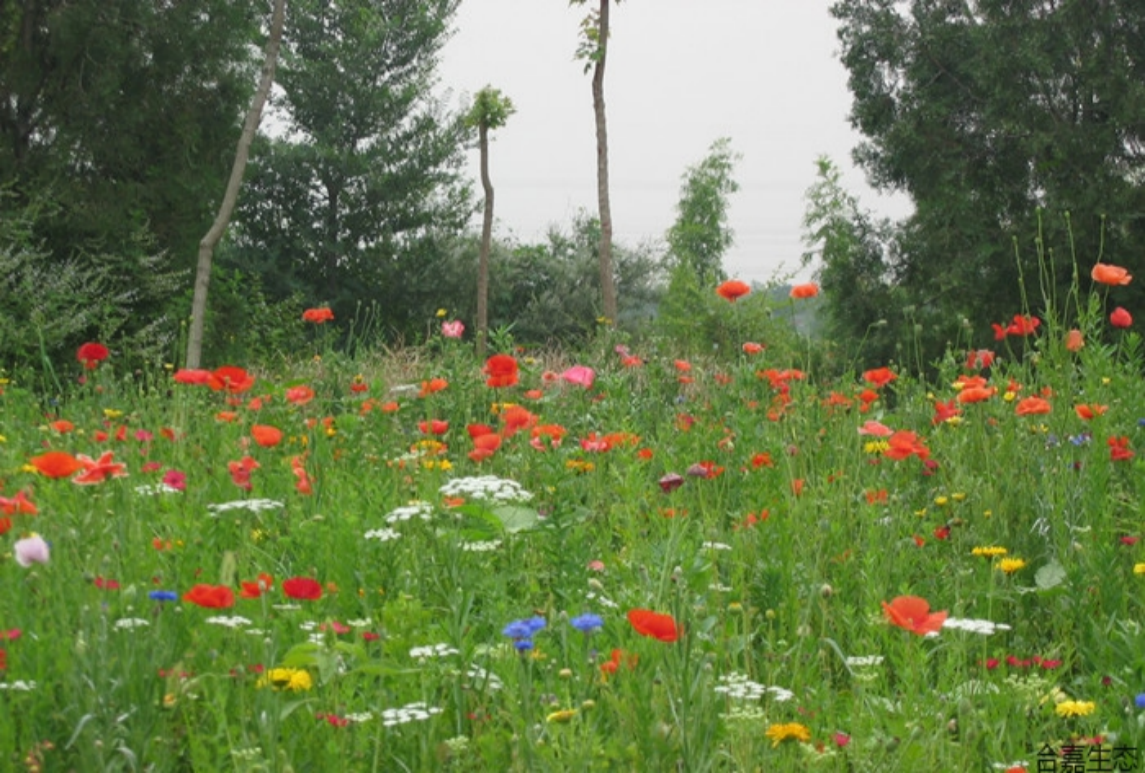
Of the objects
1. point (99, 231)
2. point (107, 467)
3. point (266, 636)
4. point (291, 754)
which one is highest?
point (99, 231)

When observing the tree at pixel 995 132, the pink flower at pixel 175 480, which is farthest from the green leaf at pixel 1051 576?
the tree at pixel 995 132

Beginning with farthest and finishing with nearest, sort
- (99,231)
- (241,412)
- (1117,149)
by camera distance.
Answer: (1117,149)
(99,231)
(241,412)

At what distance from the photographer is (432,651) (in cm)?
225

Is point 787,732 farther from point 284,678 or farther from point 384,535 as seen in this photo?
point 384,535

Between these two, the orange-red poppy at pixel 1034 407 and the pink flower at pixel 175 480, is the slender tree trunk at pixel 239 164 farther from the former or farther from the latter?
the orange-red poppy at pixel 1034 407

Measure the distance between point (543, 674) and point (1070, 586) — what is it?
1.41 metres

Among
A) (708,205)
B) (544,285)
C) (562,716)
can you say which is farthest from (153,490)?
(708,205)

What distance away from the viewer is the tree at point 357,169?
25.6 meters

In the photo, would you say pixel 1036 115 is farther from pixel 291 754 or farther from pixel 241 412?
pixel 291 754

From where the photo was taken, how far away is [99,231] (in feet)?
46.9

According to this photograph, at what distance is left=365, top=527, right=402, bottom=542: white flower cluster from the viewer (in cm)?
277

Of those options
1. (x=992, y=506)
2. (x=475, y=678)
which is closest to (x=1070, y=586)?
→ (x=992, y=506)

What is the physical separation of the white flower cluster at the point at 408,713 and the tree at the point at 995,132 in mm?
17449

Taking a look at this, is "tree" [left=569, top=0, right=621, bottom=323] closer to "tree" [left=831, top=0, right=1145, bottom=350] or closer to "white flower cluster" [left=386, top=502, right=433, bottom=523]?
"tree" [left=831, top=0, right=1145, bottom=350]
